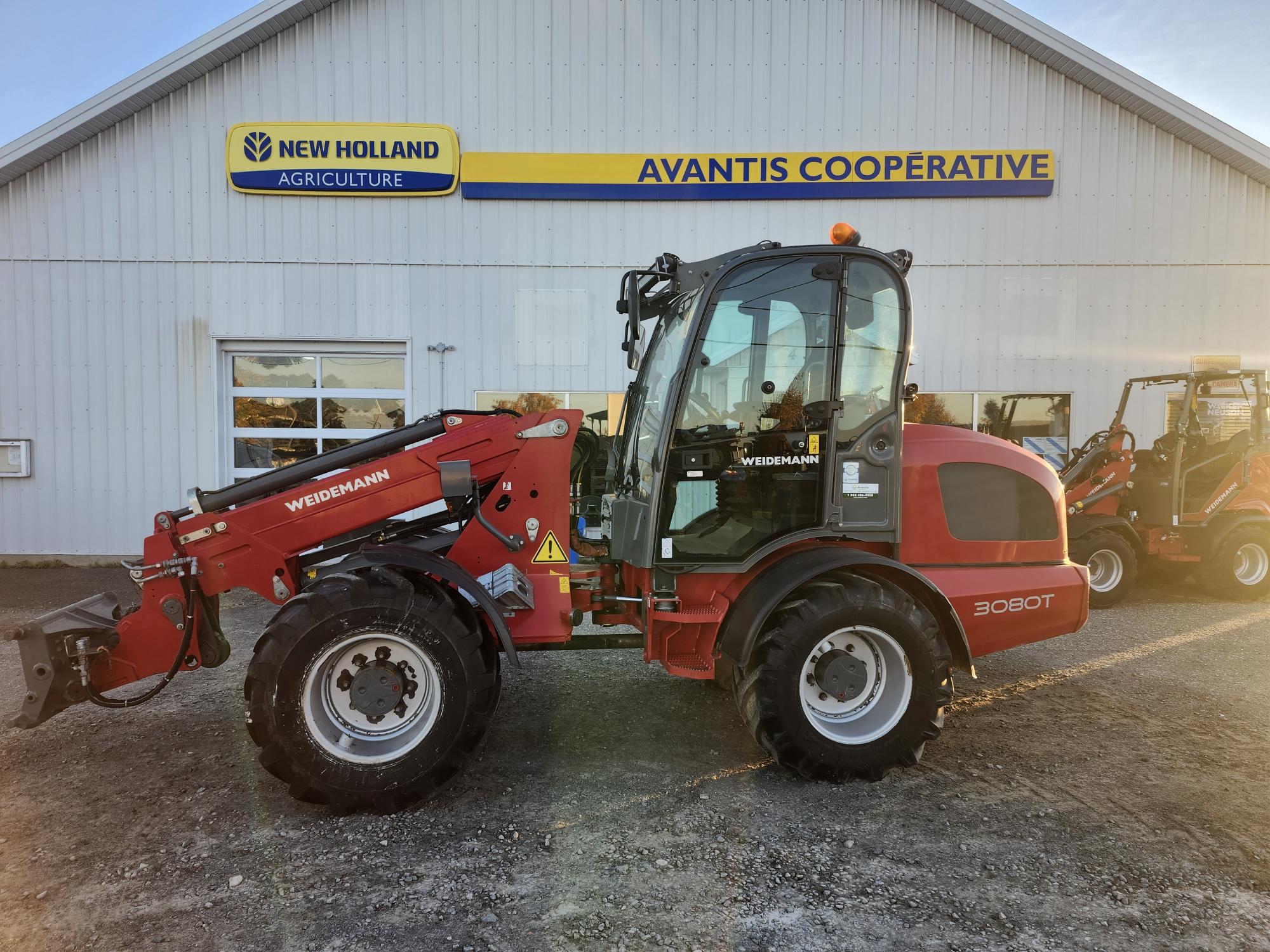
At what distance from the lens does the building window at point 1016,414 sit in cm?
906

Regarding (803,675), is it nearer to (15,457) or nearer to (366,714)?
(366,714)

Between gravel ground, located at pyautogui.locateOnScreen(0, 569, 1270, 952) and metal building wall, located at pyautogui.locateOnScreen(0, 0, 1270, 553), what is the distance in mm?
5787

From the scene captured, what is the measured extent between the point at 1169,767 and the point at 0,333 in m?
12.4

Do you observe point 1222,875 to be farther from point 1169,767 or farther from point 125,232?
point 125,232

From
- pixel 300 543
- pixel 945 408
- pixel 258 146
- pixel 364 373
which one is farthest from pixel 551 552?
pixel 258 146

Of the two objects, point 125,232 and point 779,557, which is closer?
point 779,557

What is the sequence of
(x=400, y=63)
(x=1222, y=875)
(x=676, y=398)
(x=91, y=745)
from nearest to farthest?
(x=1222, y=875) < (x=676, y=398) < (x=91, y=745) < (x=400, y=63)

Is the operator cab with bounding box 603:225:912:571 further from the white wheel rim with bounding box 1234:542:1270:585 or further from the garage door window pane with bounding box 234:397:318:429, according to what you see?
the garage door window pane with bounding box 234:397:318:429

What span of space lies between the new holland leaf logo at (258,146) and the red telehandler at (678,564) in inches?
281

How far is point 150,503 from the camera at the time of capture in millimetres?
8914

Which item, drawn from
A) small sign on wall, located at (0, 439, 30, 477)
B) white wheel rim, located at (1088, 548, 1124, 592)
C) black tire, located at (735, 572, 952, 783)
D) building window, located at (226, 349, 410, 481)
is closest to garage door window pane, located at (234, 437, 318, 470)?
building window, located at (226, 349, 410, 481)

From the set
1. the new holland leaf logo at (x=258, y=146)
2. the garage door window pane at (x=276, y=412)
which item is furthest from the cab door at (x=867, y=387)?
the new holland leaf logo at (x=258, y=146)

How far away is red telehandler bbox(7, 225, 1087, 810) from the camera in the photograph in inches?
121

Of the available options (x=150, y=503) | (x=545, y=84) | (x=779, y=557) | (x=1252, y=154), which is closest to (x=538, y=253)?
(x=545, y=84)
